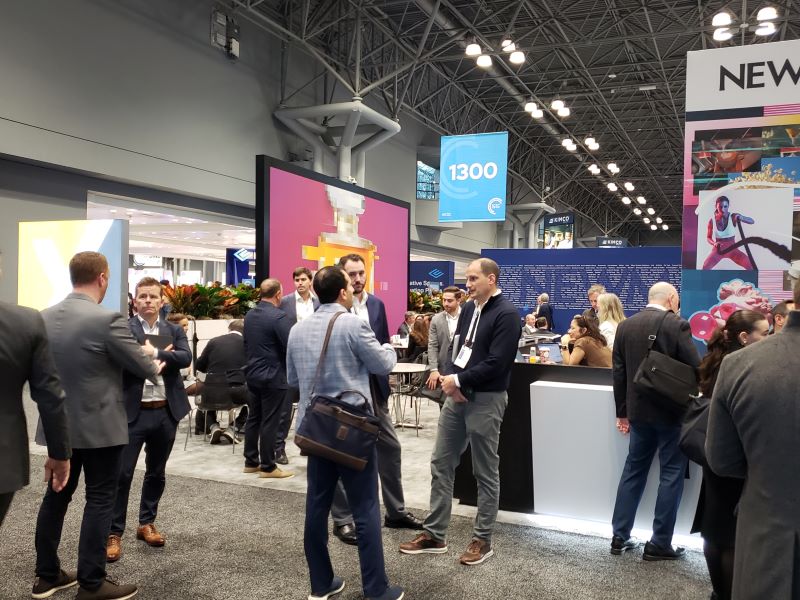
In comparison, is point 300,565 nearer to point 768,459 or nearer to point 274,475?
point 274,475

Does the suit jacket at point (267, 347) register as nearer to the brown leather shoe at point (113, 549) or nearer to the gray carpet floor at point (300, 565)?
the gray carpet floor at point (300, 565)

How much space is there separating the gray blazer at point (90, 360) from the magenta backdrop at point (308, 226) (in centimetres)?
451

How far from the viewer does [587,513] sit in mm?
4027

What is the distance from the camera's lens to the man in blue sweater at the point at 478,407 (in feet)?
11.0

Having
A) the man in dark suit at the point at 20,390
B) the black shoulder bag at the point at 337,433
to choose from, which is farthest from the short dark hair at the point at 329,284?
the man in dark suit at the point at 20,390

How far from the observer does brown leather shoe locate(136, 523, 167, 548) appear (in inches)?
141

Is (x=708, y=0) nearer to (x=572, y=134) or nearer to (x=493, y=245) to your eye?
(x=572, y=134)

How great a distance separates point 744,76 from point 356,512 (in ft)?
11.3

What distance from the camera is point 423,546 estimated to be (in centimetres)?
357

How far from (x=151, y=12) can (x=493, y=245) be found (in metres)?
16.1

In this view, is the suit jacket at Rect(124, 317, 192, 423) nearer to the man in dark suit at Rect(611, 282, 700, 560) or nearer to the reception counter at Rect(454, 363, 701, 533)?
the reception counter at Rect(454, 363, 701, 533)

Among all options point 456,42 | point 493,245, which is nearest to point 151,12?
point 456,42

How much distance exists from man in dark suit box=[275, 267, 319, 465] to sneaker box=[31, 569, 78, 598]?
88.3 inches


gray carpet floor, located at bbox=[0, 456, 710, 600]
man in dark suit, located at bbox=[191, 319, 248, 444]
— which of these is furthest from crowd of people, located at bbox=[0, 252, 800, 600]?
man in dark suit, located at bbox=[191, 319, 248, 444]
